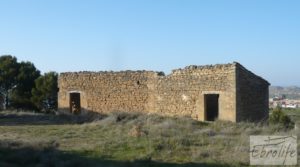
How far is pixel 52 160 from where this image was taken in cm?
1042

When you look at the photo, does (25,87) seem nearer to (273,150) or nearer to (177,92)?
(177,92)

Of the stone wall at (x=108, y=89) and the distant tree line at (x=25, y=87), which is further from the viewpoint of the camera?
the distant tree line at (x=25, y=87)

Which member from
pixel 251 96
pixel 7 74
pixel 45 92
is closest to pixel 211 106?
pixel 251 96

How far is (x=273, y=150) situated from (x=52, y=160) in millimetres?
5194

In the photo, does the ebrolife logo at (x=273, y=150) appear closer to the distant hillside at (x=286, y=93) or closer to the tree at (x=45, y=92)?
the tree at (x=45, y=92)

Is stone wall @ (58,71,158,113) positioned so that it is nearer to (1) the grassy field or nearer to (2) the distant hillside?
(1) the grassy field

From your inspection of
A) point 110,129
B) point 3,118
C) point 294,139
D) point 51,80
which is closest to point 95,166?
point 294,139

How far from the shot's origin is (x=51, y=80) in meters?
32.1

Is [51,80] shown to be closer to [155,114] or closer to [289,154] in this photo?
[155,114]

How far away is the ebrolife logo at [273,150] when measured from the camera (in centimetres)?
1075

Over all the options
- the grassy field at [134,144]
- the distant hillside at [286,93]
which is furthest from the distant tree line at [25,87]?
the distant hillside at [286,93]

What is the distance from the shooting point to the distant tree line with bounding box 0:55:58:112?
106ft

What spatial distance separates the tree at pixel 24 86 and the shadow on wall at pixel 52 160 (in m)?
22.2

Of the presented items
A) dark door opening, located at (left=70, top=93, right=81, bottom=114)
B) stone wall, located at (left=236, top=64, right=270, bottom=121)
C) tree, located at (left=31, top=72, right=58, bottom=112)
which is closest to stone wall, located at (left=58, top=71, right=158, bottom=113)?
dark door opening, located at (left=70, top=93, right=81, bottom=114)
